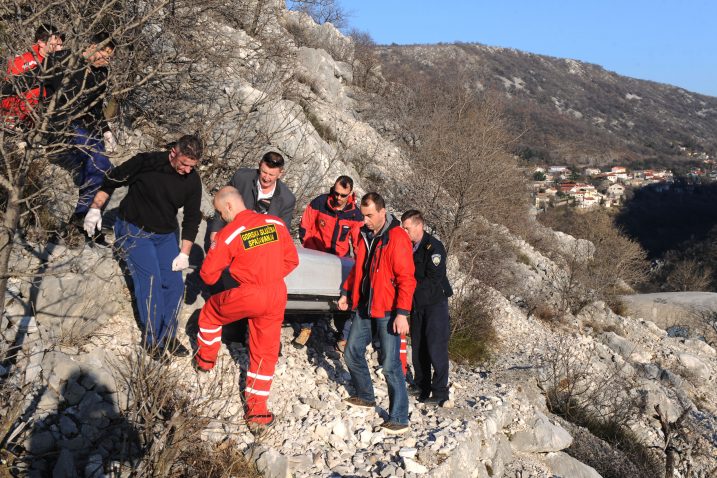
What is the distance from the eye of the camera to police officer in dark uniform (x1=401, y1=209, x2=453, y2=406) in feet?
17.0

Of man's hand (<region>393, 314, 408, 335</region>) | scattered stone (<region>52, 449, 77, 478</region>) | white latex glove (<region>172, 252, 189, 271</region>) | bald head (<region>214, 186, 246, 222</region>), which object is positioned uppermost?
bald head (<region>214, 186, 246, 222</region>)

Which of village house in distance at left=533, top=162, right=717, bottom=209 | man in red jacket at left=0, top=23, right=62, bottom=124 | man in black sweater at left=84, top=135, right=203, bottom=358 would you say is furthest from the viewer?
village house in distance at left=533, top=162, right=717, bottom=209

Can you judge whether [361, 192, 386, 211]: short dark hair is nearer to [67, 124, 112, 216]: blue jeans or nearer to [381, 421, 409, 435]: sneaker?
[381, 421, 409, 435]: sneaker

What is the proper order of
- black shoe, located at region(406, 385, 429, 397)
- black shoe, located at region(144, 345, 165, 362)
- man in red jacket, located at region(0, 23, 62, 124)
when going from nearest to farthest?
1. man in red jacket, located at region(0, 23, 62, 124)
2. black shoe, located at region(144, 345, 165, 362)
3. black shoe, located at region(406, 385, 429, 397)

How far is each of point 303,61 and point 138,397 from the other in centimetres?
1842

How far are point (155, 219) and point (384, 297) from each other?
196cm

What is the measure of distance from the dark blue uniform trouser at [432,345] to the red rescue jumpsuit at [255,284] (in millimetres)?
1639

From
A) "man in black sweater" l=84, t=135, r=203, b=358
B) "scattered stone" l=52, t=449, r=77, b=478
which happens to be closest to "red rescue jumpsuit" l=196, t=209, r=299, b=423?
"man in black sweater" l=84, t=135, r=203, b=358

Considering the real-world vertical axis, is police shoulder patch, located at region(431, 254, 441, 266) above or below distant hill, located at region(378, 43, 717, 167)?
below

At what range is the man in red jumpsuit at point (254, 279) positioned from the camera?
4.13 m

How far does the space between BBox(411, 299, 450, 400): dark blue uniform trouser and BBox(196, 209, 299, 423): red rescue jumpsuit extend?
1639 millimetres

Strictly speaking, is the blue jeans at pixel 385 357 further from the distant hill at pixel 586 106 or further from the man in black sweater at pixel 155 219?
the distant hill at pixel 586 106

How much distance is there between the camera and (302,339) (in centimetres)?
580

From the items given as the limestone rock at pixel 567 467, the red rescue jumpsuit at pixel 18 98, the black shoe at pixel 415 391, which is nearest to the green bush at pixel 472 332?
the limestone rock at pixel 567 467
